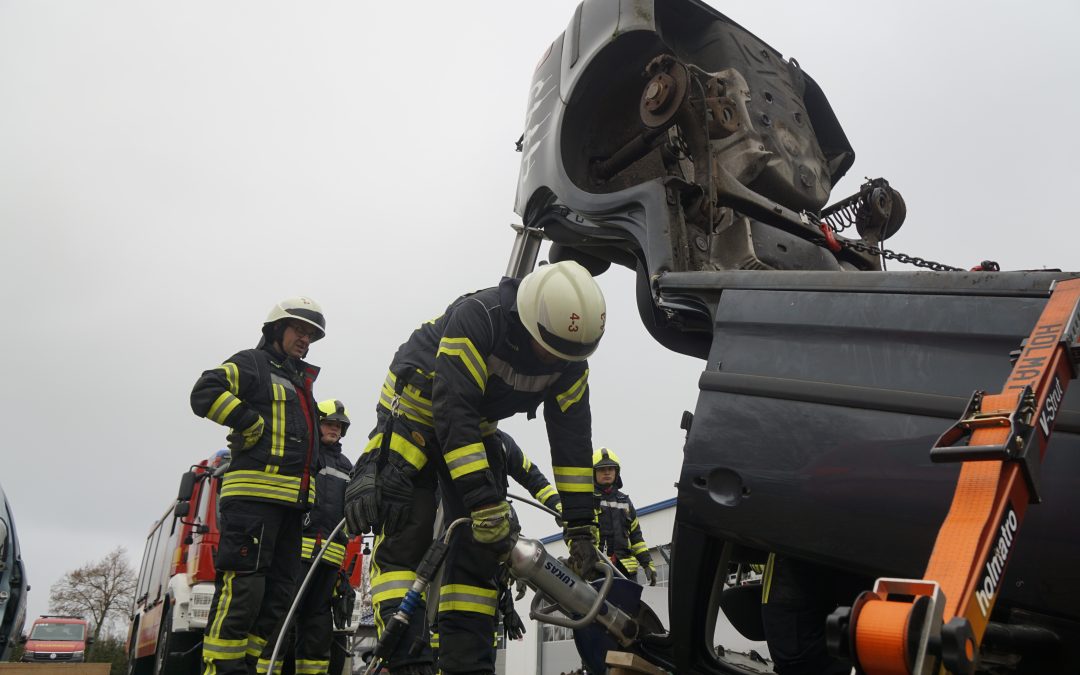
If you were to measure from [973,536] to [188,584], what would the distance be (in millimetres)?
5937

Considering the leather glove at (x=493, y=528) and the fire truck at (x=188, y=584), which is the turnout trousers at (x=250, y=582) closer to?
the fire truck at (x=188, y=584)

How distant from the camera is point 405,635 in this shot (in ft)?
9.37

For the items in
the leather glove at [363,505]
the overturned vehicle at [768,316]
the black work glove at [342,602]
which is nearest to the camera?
the overturned vehicle at [768,316]

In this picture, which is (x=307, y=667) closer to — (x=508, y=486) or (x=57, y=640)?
(x=508, y=486)

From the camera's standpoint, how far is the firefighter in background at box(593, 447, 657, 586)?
770 centimetres

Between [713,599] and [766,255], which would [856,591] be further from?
[766,255]

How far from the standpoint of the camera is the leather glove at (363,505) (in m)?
2.98

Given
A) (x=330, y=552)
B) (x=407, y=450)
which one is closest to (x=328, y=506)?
(x=330, y=552)

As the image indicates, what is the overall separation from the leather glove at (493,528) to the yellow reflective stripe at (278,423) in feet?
6.28

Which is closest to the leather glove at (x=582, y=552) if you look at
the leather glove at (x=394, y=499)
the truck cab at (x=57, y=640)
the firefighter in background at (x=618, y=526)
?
the leather glove at (x=394, y=499)

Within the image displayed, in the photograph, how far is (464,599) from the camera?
290cm

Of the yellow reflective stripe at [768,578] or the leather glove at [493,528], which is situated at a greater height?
the leather glove at [493,528]

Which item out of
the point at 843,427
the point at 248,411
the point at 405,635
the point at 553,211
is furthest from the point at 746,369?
the point at 248,411

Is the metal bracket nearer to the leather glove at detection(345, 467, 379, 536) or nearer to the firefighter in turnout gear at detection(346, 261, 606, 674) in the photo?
the firefighter in turnout gear at detection(346, 261, 606, 674)
